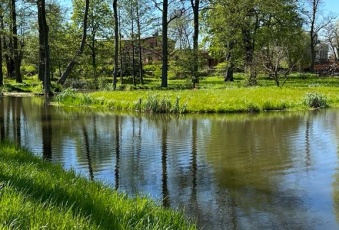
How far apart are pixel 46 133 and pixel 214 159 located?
5.64 m

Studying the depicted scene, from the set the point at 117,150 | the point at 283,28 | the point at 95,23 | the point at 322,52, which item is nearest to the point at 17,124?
the point at 117,150

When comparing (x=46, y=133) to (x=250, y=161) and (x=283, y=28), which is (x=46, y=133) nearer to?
(x=250, y=161)

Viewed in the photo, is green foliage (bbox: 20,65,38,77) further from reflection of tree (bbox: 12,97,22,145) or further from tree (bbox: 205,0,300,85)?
reflection of tree (bbox: 12,97,22,145)

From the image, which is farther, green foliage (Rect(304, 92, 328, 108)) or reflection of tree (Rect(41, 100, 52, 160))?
green foliage (Rect(304, 92, 328, 108))

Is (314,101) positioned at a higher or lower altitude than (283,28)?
lower

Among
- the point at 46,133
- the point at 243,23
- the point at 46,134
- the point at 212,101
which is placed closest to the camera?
the point at 46,134

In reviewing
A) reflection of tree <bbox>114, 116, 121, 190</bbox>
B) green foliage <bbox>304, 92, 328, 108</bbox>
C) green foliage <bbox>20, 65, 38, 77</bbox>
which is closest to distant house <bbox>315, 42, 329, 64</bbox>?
green foliage <bbox>20, 65, 38, 77</bbox>

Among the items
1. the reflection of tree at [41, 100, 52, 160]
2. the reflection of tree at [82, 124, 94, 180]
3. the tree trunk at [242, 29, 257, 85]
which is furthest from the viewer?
the tree trunk at [242, 29, 257, 85]

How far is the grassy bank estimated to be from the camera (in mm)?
3428

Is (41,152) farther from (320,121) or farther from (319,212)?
(320,121)

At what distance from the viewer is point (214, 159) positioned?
879cm

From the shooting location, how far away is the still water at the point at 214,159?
226 inches

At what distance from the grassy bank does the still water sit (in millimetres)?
991

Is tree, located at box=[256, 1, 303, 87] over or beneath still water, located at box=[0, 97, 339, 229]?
over
